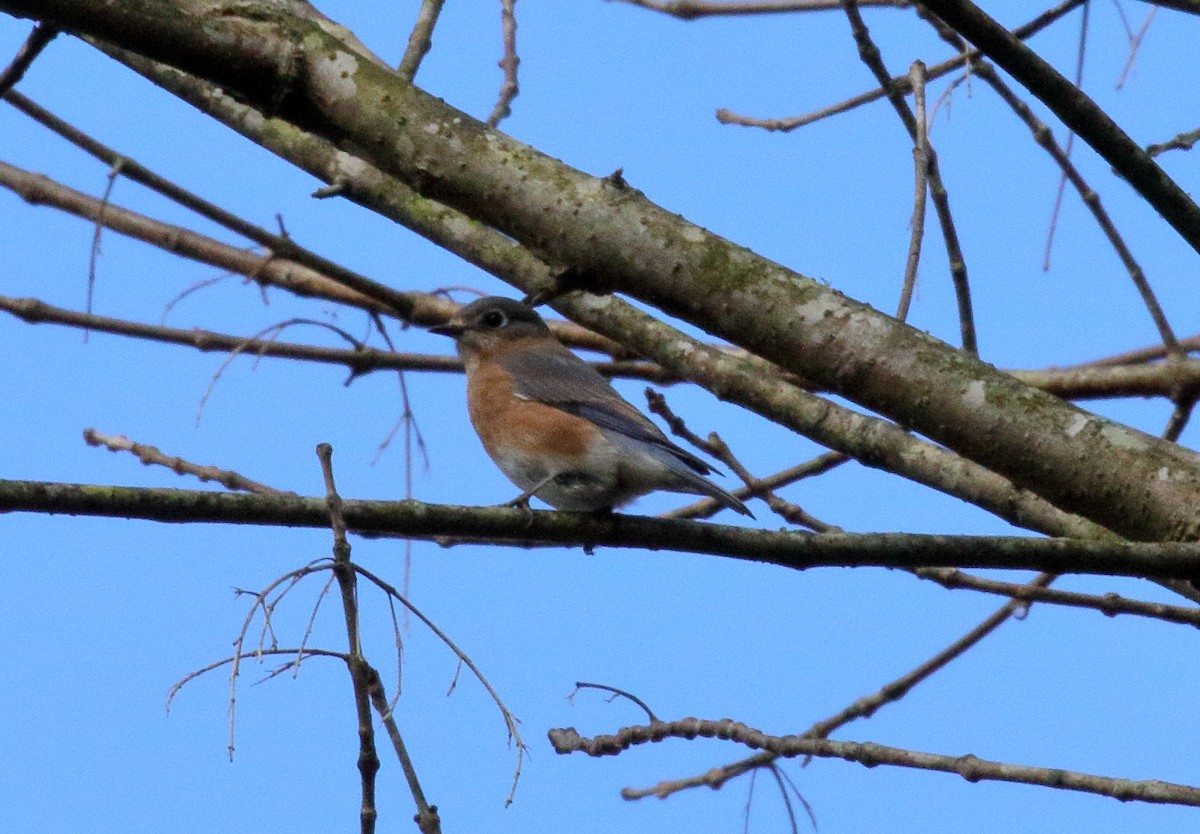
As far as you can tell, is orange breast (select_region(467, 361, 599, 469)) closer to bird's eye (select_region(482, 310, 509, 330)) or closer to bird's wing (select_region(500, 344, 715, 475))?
bird's wing (select_region(500, 344, 715, 475))

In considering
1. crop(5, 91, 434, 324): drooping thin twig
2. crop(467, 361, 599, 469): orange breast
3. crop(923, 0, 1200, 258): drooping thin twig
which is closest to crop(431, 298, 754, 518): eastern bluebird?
crop(467, 361, 599, 469): orange breast

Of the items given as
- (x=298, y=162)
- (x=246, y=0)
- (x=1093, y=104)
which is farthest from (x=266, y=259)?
(x=1093, y=104)

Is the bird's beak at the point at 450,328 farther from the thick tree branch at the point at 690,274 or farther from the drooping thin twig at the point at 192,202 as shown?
the thick tree branch at the point at 690,274

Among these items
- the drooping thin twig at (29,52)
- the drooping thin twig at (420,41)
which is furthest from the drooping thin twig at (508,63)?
the drooping thin twig at (29,52)

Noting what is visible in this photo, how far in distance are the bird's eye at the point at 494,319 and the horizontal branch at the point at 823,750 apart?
3168mm

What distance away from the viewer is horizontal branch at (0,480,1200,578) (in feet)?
8.82

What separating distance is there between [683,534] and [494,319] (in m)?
3.13

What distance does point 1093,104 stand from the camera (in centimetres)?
300

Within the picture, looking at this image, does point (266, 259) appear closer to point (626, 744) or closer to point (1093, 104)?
point (626, 744)

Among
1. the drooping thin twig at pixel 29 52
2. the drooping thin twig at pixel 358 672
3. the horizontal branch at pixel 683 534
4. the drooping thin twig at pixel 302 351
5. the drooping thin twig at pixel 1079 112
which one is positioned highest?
the drooping thin twig at pixel 302 351

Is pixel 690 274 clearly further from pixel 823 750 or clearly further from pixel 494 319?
pixel 494 319

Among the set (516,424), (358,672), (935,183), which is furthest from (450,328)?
(358,672)

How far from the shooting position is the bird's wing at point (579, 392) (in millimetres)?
4809

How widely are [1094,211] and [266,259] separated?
2684mm
